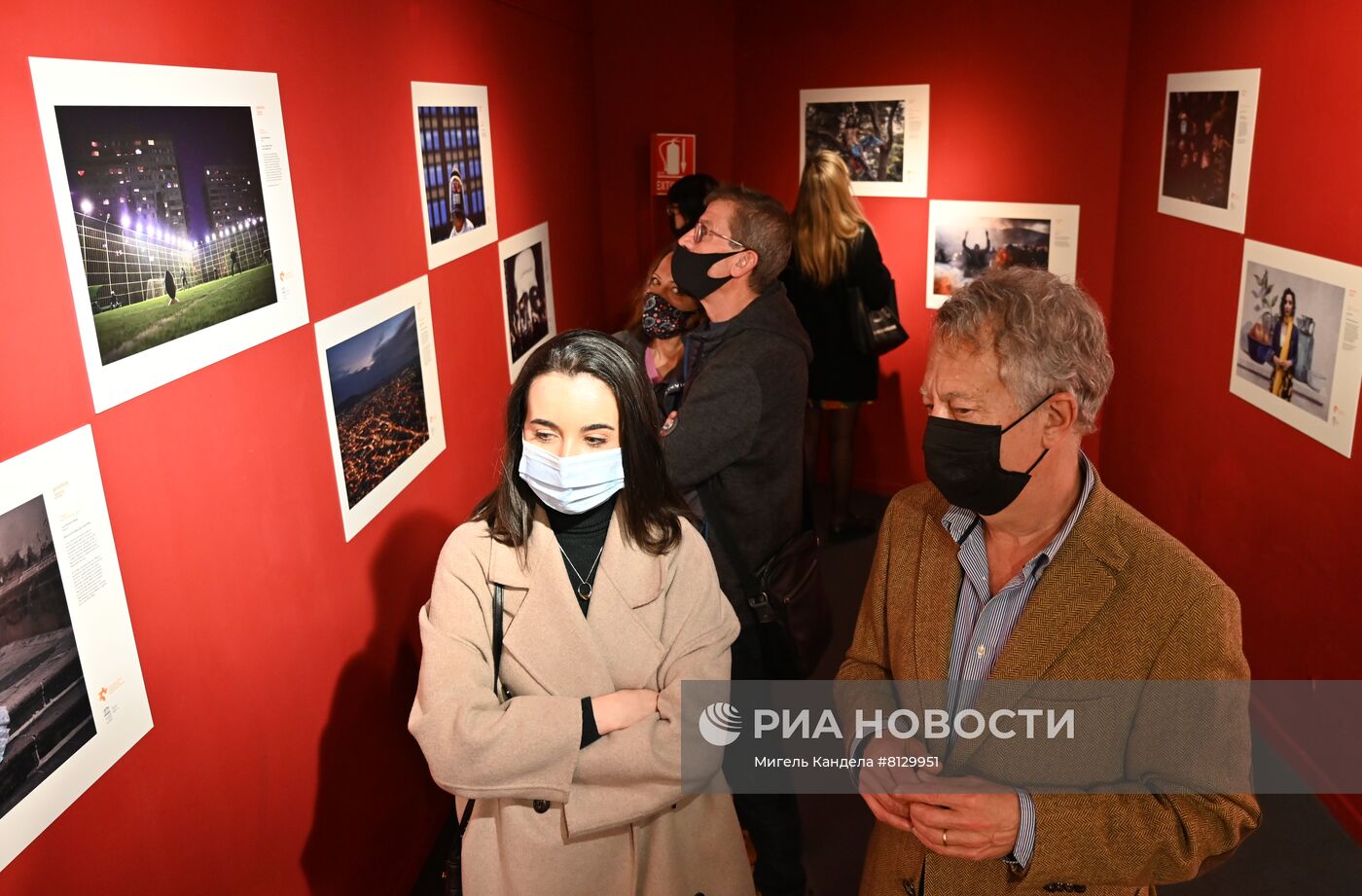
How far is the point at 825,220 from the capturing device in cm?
585

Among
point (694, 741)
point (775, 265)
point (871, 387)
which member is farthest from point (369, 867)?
point (871, 387)

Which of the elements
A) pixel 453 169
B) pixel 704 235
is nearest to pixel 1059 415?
pixel 704 235

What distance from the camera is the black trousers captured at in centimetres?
324

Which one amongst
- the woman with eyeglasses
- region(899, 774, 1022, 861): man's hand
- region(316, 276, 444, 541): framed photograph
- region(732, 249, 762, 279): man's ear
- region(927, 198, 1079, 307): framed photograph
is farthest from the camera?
region(927, 198, 1079, 307): framed photograph

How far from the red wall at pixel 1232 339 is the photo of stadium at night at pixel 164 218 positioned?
3517mm

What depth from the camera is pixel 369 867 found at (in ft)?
10.7

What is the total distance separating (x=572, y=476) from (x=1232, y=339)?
377 centimetres

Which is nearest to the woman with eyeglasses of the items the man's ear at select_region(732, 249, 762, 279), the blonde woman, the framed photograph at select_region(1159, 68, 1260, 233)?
the man's ear at select_region(732, 249, 762, 279)

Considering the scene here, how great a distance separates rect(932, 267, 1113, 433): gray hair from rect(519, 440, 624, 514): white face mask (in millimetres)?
728

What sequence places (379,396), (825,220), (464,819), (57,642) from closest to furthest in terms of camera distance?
1. (57,642)
2. (464,819)
3. (379,396)
4. (825,220)

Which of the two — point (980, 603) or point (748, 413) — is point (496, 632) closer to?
point (980, 603)

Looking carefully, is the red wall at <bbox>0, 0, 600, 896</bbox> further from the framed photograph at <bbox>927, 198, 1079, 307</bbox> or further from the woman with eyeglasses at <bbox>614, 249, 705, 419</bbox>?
the framed photograph at <bbox>927, 198, 1079, 307</bbox>

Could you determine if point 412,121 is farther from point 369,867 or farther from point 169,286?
point 369,867

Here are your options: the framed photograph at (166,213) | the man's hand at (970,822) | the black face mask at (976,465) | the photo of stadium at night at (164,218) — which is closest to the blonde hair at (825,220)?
the framed photograph at (166,213)
